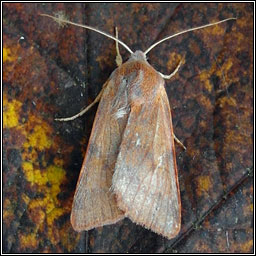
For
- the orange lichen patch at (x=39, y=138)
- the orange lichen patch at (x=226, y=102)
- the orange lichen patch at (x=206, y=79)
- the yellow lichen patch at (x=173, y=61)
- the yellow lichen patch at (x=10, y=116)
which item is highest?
the yellow lichen patch at (x=173, y=61)

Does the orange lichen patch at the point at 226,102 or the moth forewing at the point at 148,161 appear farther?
the orange lichen patch at the point at 226,102

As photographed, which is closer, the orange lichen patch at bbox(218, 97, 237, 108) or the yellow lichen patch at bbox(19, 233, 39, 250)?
the yellow lichen patch at bbox(19, 233, 39, 250)

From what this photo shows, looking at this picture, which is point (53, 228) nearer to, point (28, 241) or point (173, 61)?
point (28, 241)

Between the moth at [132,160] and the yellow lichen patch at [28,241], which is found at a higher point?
the moth at [132,160]

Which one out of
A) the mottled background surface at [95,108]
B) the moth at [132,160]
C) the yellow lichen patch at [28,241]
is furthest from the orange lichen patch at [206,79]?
the yellow lichen patch at [28,241]

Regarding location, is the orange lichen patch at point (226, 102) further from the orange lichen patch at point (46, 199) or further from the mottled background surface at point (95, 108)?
the orange lichen patch at point (46, 199)

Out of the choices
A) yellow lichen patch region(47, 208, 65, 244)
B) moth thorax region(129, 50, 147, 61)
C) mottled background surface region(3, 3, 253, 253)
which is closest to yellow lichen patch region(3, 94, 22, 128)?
mottled background surface region(3, 3, 253, 253)

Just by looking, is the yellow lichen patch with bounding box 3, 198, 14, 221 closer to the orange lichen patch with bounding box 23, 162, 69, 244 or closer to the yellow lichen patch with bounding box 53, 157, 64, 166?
the orange lichen patch with bounding box 23, 162, 69, 244
